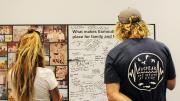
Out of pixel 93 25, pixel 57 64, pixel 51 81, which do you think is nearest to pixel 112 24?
pixel 93 25

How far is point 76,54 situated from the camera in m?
3.49

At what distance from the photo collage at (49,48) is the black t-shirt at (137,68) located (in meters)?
1.65

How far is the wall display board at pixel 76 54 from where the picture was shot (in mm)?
3479

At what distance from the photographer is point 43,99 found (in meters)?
2.06

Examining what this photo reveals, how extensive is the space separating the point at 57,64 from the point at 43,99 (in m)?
1.43

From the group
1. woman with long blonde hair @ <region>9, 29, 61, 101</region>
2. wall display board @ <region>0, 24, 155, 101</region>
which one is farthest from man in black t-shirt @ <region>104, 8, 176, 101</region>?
wall display board @ <region>0, 24, 155, 101</region>

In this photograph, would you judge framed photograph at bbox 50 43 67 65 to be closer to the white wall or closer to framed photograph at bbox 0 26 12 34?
the white wall

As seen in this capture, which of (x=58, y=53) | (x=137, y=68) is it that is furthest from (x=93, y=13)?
(x=137, y=68)

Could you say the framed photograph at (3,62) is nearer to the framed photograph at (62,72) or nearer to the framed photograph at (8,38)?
the framed photograph at (8,38)

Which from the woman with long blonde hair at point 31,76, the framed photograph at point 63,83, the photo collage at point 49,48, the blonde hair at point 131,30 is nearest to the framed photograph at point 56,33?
the photo collage at point 49,48

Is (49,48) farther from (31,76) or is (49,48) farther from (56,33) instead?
(31,76)

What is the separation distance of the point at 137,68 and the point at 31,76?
67cm

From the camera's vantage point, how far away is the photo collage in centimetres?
347

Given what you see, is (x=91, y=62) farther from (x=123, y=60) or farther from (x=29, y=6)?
(x=123, y=60)
